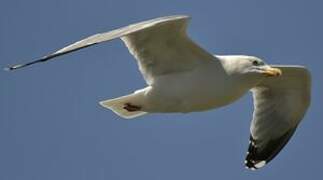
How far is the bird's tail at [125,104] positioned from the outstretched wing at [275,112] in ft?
5.11

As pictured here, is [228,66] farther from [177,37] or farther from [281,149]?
[281,149]

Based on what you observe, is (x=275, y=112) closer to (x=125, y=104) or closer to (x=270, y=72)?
(x=270, y=72)

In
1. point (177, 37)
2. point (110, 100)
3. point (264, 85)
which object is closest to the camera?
point (177, 37)

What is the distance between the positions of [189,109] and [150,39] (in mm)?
728

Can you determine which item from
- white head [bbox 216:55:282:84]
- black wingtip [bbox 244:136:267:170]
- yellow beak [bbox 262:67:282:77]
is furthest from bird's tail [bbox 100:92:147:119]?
black wingtip [bbox 244:136:267:170]

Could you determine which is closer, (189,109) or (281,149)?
(189,109)

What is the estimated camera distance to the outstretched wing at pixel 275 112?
9414 mm

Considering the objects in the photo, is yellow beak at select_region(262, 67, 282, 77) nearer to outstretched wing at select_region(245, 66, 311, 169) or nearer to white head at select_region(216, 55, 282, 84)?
white head at select_region(216, 55, 282, 84)

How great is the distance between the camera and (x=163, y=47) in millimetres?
8117

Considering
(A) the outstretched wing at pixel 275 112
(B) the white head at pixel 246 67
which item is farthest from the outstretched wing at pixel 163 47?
(A) the outstretched wing at pixel 275 112

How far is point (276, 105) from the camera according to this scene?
9.65 meters

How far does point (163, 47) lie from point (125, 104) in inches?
27.6

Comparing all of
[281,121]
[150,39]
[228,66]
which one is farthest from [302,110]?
[150,39]

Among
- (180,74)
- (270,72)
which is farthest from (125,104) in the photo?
(270,72)
